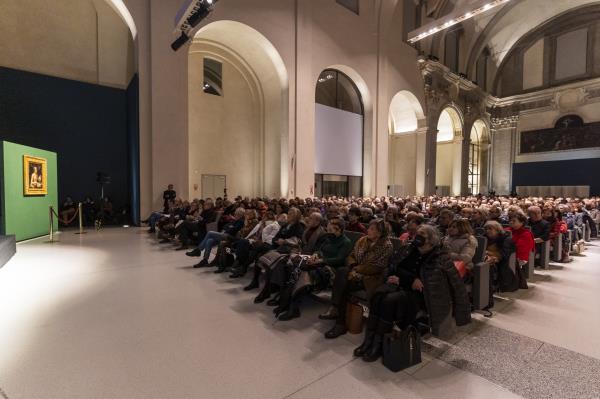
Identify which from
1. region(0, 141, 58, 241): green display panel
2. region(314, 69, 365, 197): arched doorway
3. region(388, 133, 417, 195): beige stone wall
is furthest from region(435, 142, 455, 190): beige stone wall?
region(0, 141, 58, 241): green display panel

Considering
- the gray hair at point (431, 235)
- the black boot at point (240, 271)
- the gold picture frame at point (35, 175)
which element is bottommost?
the black boot at point (240, 271)

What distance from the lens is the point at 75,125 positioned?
12047 millimetres

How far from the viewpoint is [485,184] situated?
27656 mm

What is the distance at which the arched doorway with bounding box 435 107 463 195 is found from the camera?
2384 centimetres

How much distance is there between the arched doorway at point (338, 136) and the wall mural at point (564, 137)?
17398 millimetres

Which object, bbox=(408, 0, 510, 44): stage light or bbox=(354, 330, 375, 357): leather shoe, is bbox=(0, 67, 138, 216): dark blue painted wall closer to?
bbox=(354, 330, 375, 357): leather shoe

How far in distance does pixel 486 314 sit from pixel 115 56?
1561cm

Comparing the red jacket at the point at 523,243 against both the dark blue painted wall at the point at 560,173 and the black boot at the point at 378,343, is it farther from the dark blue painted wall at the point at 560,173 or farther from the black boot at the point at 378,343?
the dark blue painted wall at the point at 560,173

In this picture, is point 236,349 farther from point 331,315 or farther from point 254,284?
point 254,284

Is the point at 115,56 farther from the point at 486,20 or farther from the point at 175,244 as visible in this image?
the point at 486,20

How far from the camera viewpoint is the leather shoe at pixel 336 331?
3027mm

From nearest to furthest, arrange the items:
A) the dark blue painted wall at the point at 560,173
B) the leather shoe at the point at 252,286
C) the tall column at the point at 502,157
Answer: the leather shoe at the point at 252,286 → the dark blue painted wall at the point at 560,173 → the tall column at the point at 502,157

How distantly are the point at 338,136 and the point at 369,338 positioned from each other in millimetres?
14848

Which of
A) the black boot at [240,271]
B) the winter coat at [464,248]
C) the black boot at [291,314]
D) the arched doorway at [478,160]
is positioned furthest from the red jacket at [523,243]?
the arched doorway at [478,160]
